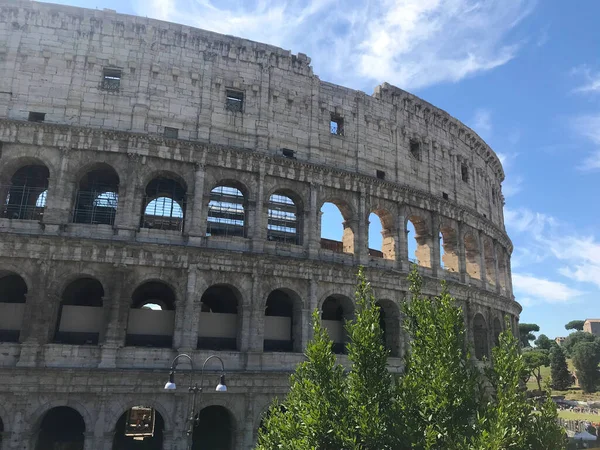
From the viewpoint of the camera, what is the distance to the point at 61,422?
62.9 ft

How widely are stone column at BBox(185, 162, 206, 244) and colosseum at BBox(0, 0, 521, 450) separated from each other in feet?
0.29

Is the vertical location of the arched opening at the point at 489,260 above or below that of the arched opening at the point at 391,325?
above

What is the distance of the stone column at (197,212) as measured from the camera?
19266 mm

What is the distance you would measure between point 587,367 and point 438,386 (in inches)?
2443

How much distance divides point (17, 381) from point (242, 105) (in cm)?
1433

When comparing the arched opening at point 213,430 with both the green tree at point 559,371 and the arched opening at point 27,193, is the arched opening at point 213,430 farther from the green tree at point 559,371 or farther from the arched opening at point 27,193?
the green tree at point 559,371

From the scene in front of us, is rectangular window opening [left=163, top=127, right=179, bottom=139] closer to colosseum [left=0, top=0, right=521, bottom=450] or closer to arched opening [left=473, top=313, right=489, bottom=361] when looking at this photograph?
colosseum [left=0, top=0, right=521, bottom=450]

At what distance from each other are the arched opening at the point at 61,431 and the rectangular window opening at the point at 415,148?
2099 cm

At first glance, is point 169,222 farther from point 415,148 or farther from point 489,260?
point 489,260

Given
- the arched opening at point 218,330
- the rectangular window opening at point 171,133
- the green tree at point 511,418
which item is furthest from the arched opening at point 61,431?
the green tree at point 511,418

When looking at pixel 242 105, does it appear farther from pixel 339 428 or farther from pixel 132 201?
pixel 339 428

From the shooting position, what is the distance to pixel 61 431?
62.4ft

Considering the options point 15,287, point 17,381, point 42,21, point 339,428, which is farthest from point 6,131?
point 339,428

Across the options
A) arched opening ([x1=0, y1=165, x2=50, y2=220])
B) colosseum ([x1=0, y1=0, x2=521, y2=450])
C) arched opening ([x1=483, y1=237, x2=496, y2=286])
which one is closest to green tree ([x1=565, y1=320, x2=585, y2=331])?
arched opening ([x1=483, y1=237, x2=496, y2=286])
